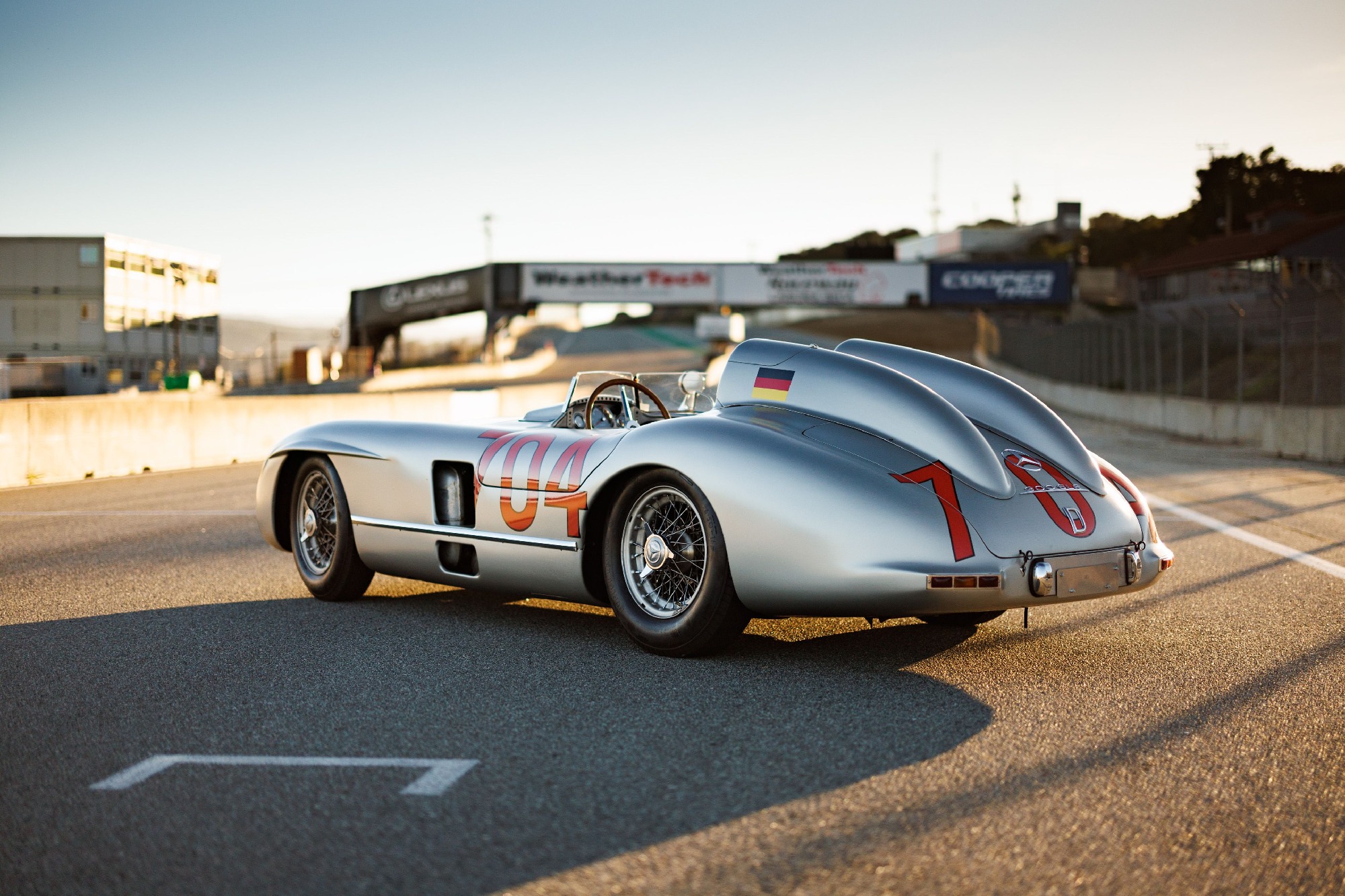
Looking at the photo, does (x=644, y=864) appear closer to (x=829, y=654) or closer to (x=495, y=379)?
(x=829, y=654)

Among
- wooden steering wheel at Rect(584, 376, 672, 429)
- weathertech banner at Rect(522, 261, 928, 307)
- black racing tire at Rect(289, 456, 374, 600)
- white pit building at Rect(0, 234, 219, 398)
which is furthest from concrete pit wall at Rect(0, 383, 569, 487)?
weathertech banner at Rect(522, 261, 928, 307)

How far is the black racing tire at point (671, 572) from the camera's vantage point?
505 centimetres

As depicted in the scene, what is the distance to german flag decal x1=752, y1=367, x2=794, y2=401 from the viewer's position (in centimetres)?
549

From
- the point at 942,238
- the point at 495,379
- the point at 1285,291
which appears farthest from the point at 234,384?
the point at 942,238

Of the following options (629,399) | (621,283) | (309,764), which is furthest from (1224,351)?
(309,764)

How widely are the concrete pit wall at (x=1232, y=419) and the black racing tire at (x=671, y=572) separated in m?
16.2

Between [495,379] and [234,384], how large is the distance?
1295 centimetres

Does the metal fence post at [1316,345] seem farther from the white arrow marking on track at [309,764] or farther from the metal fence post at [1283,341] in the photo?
the white arrow marking on track at [309,764]

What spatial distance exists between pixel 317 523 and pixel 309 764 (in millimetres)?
3390

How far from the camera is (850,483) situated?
482cm

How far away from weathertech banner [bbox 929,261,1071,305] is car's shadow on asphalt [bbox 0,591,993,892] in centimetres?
5560

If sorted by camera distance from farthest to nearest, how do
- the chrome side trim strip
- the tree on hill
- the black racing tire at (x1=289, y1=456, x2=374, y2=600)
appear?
the tree on hill < the black racing tire at (x1=289, y1=456, x2=374, y2=600) < the chrome side trim strip

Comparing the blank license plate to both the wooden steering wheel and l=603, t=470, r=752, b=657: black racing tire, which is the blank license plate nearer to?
l=603, t=470, r=752, b=657: black racing tire

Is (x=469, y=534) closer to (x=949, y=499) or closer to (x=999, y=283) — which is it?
(x=949, y=499)
